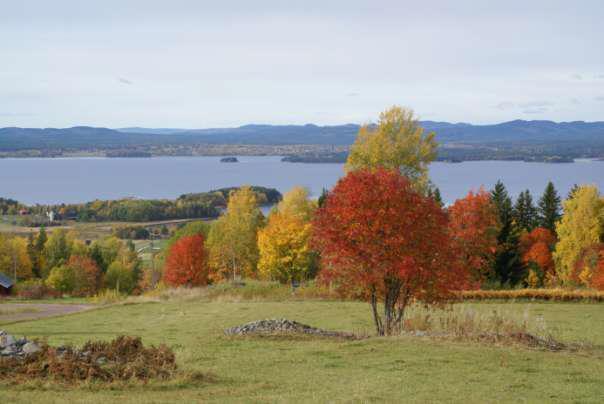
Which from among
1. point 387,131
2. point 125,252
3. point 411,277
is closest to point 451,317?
point 411,277

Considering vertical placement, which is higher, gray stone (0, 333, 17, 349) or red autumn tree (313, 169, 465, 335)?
red autumn tree (313, 169, 465, 335)

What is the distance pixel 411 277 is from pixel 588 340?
612 cm

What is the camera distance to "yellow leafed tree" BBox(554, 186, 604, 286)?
6097 cm

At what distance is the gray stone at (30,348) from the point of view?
1459cm

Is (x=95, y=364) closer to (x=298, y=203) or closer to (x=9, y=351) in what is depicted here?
(x=9, y=351)

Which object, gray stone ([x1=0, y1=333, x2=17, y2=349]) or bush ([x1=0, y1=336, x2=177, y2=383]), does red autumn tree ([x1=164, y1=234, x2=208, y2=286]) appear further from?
bush ([x1=0, y1=336, x2=177, y2=383])

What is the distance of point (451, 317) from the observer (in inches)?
852

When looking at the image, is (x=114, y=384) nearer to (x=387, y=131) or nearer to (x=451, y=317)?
(x=451, y=317)

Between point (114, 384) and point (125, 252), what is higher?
point (114, 384)

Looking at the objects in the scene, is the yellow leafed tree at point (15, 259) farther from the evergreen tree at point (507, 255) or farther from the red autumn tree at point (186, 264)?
the evergreen tree at point (507, 255)

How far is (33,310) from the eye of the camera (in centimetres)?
3750

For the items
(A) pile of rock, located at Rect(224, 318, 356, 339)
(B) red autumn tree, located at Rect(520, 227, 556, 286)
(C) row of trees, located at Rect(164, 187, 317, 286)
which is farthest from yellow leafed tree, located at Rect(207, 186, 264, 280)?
(A) pile of rock, located at Rect(224, 318, 356, 339)

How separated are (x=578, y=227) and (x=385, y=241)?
1828 inches

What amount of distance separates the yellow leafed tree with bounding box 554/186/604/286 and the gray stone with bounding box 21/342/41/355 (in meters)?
53.8
